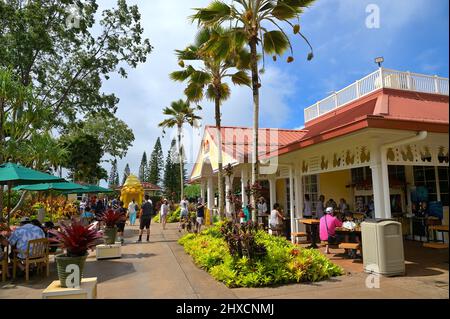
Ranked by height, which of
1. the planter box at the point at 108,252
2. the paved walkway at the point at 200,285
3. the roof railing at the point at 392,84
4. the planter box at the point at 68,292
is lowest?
the paved walkway at the point at 200,285

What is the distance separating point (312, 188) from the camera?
51.7 feet

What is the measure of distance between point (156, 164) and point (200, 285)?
58185mm

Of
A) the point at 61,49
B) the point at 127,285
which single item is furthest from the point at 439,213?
the point at 61,49

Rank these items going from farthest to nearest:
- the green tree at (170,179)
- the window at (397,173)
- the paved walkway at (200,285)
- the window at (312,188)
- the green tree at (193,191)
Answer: the green tree at (170,179), the green tree at (193,191), the window at (312,188), the window at (397,173), the paved walkway at (200,285)

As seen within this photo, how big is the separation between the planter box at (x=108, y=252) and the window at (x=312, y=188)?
9.16m

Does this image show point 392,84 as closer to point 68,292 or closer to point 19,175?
point 68,292

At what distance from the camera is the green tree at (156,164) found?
62434 millimetres

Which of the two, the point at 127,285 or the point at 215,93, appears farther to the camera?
the point at 215,93

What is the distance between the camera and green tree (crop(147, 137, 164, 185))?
205ft

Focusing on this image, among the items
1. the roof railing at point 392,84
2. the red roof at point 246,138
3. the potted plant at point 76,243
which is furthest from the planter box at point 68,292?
the roof railing at point 392,84

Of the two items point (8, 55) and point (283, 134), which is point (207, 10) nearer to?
point (283, 134)

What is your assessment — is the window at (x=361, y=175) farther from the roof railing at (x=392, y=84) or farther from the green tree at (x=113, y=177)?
the green tree at (x=113, y=177)

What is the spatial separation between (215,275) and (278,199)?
1390 cm
